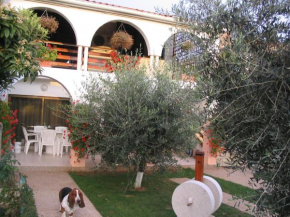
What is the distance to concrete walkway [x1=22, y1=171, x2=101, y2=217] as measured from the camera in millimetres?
6379

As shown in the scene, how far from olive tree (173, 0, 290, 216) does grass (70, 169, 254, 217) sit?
152 inches

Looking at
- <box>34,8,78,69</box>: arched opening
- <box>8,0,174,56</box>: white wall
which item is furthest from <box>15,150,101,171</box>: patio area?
<box>8,0,174,56</box>: white wall

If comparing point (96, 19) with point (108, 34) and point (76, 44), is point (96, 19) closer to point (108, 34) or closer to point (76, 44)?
point (76, 44)

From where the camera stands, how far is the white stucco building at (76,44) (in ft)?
40.2

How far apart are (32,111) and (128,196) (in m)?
9.40

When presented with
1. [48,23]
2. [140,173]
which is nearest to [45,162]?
[140,173]

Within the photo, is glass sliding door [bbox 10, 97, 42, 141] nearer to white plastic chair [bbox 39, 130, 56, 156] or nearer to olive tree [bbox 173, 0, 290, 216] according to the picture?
Result: white plastic chair [bbox 39, 130, 56, 156]

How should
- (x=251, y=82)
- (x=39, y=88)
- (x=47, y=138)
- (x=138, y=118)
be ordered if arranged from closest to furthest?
1. (x=251, y=82)
2. (x=138, y=118)
3. (x=47, y=138)
4. (x=39, y=88)

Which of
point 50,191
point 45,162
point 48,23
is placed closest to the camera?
point 50,191

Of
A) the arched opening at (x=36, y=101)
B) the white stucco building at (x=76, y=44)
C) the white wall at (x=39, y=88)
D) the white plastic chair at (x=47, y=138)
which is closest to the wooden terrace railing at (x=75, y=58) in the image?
the white stucco building at (x=76, y=44)

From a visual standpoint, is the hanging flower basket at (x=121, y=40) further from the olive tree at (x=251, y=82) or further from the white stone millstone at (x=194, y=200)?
the olive tree at (x=251, y=82)

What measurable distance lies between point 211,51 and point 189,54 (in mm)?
336

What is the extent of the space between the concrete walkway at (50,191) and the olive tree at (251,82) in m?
4.15

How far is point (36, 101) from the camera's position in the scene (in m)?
15.5
